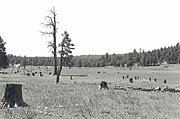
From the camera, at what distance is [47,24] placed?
42375 mm

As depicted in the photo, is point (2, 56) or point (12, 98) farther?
point (2, 56)

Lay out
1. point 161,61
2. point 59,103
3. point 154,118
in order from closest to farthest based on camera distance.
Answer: point 154,118 → point 59,103 → point 161,61

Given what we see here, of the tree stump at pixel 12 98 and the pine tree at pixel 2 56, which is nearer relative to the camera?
the tree stump at pixel 12 98

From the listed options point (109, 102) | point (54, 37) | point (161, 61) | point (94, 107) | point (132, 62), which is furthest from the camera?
point (161, 61)

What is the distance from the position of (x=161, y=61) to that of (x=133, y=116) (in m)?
187

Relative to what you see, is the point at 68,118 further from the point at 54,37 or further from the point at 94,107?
the point at 54,37

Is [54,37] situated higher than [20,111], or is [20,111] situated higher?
[54,37]

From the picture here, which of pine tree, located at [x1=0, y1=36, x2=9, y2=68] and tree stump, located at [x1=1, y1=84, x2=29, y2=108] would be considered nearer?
tree stump, located at [x1=1, y1=84, x2=29, y2=108]

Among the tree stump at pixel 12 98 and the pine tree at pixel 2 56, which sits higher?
the pine tree at pixel 2 56

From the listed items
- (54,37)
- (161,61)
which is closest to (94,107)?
(54,37)

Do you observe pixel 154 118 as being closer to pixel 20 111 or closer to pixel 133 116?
pixel 133 116

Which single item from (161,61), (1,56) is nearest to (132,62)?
(161,61)

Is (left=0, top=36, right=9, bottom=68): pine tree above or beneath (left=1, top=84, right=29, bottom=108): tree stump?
above

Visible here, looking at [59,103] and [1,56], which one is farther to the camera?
[1,56]
